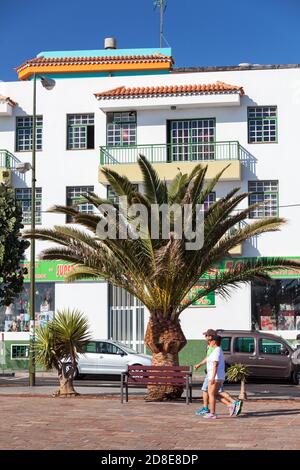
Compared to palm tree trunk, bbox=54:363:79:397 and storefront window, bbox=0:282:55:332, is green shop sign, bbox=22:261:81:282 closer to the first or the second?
storefront window, bbox=0:282:55:332

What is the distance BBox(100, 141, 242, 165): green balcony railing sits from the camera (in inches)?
1266

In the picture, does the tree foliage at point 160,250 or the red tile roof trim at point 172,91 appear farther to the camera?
the red tile roof trim at point 172,91

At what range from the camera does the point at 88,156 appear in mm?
33344

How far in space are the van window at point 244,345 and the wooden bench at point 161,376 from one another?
8598 millimetres

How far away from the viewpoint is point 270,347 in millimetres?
25594

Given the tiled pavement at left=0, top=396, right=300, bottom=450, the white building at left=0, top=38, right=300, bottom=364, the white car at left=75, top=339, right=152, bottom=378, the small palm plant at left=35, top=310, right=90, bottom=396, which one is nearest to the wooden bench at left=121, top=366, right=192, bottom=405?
the tiled pavement at left=0, top=396, right=300, bottom=450

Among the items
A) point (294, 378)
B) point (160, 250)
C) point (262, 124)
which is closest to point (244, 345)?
point (294, 378)

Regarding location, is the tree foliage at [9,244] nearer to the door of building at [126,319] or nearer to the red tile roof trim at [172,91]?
the door of building at [126,319]

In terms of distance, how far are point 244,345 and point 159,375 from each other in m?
9.30

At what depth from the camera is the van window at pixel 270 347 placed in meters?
25.5

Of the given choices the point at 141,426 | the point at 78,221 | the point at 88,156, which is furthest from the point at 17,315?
the point at 141,426

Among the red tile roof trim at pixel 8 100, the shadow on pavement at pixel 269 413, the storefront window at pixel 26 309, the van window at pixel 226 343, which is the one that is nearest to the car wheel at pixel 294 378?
the van window at pixel 226 343

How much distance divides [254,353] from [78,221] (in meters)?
9.79

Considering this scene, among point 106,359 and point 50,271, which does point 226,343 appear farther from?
point 50,271
